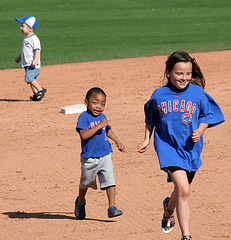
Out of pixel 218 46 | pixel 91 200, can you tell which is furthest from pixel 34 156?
pixel 218 46

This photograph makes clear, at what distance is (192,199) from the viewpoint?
7.27m

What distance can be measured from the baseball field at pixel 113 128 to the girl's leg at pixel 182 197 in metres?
0.89

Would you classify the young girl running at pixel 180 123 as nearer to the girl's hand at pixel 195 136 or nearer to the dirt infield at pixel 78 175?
the girl's hand at pixel 195 136

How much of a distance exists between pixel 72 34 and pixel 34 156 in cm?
1570

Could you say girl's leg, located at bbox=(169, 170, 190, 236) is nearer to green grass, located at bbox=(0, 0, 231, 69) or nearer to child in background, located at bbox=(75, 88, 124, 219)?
child in background, located at bbox=(75, 88, 124, 219)

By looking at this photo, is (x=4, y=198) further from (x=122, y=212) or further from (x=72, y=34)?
(x=72, y=34)

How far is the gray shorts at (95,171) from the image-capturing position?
6.43 m

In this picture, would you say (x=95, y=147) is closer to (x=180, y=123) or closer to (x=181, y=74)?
(x=180, y=123)

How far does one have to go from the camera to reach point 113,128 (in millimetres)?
10781

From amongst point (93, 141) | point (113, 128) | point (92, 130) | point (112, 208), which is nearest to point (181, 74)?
A: point (92, 130)

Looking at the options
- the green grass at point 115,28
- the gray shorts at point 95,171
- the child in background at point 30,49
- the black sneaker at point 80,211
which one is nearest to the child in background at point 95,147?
the gray shorts at point 95,171

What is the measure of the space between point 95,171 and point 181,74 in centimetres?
168

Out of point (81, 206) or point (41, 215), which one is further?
point (41, 215)

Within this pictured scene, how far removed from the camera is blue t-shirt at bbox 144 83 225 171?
542 cm
